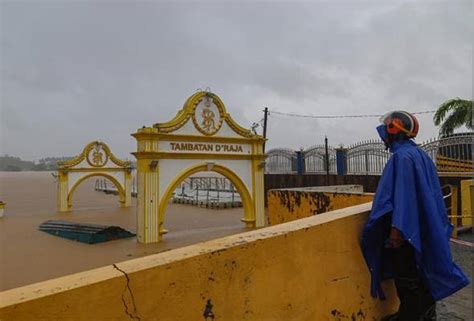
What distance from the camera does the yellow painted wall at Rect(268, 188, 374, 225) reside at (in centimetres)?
521

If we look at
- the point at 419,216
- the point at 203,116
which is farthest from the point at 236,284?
the point at 203,116

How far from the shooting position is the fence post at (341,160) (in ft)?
44.3

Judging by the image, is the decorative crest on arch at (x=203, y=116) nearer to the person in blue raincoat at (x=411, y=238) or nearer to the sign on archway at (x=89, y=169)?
the person in blue raincoat at (x=411, y=238)

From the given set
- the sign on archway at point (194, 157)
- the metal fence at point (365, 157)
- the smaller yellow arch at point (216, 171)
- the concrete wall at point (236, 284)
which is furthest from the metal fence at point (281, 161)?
the concrete wall at point (236, 284)

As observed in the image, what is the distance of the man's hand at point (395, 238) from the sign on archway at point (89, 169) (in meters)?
18.8

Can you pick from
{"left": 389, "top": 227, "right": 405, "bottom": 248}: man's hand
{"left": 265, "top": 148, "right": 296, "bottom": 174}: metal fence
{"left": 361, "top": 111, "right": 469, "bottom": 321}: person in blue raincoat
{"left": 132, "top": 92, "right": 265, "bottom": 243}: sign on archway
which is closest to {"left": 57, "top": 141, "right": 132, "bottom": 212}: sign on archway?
{"left": 265, "top": 148, "right": 296, "bottom": 174}: metal fence

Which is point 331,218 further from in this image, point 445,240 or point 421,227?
point 445,240

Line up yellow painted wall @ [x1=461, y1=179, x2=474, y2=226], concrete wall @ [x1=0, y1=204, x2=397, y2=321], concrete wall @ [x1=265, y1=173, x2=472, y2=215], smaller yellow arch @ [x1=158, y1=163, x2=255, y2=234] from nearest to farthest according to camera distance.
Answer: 1. concrete wall @ [x1=0, y1=204, x2=397, y2=321]
2. yellow painted wall @ [x1=461, y1=179, x2=474, y2=226]
3. concrete wall @ [x1=265, y1=173, x2=472, y2=215]
4. smaller yellow arch @ [x1=158, y1=163, x2=255, y2=234]

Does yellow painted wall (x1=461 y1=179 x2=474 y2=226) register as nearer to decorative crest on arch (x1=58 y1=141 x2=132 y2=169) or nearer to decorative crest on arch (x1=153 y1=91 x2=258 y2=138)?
decorative crest on arch (x1=153 y1=91 x2=258 y2=138)

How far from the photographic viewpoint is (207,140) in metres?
11.9

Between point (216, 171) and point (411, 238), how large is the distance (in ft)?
34.9

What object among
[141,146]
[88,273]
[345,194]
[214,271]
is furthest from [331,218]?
[141,146]

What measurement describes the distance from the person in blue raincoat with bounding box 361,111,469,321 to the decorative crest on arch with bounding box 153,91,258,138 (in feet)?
30.6

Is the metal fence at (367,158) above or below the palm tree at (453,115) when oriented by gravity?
below
